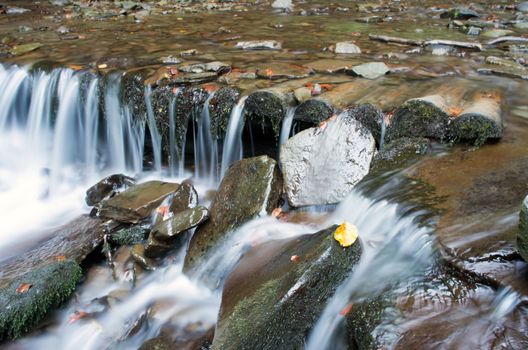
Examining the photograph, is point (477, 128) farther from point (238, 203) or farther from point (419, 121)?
point (238, 203)

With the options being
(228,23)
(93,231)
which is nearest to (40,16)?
(228,23)

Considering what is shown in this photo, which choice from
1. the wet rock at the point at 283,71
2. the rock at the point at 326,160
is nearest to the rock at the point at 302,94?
the rock at the point at 326,160

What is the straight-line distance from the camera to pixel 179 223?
4.88 m

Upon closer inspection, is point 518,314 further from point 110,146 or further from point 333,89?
point 110,146

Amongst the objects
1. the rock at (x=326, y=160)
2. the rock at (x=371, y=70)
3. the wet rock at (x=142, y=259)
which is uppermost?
the rock at (x=371, y=70)

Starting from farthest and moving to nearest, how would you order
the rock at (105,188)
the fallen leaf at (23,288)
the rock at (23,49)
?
1. the rock at (23,49)
2. the rock at (105,188)
3. the fallen leaf at (23,288)

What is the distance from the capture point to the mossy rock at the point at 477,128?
180 inches

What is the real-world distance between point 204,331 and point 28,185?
14.9 feet

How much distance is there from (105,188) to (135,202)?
895 millimetres

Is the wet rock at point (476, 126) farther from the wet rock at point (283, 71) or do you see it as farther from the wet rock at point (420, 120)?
the wet rock at point (283, 71)

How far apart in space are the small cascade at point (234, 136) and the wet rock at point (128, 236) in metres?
1.45

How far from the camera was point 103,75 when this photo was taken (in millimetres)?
7238

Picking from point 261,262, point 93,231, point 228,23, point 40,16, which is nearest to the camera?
point 261,262

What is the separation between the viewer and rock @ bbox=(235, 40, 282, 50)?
332 inches
